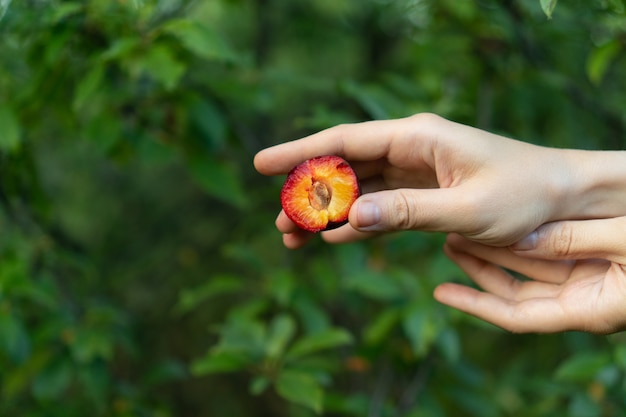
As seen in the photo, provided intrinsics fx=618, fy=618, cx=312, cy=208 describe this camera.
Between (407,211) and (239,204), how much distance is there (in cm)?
98

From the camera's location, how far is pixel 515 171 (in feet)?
4.00

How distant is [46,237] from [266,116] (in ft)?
3.92

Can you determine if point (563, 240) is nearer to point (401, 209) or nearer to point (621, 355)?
point (401, 209)

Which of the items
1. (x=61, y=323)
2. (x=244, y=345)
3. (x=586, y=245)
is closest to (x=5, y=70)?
(x=61, y=323)

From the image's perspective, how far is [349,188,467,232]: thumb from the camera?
3.68ft

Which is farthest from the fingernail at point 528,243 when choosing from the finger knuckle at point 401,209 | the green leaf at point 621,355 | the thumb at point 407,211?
the green leaf at point 621,355

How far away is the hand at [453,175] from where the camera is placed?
1158 millimetres

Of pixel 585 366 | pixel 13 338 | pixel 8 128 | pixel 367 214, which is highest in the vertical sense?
pixel 8 128

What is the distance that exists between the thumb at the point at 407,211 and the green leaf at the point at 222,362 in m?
0.74

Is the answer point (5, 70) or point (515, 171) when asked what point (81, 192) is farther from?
point (515, 171)

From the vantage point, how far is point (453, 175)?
49.7 inches

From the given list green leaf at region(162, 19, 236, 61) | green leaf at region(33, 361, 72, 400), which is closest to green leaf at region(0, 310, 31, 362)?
green leaf at region(33, 361, 72, 400)

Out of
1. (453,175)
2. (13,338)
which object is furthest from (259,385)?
(453,175)

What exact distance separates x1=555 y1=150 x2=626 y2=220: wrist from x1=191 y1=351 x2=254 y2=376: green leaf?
36.8 inches
